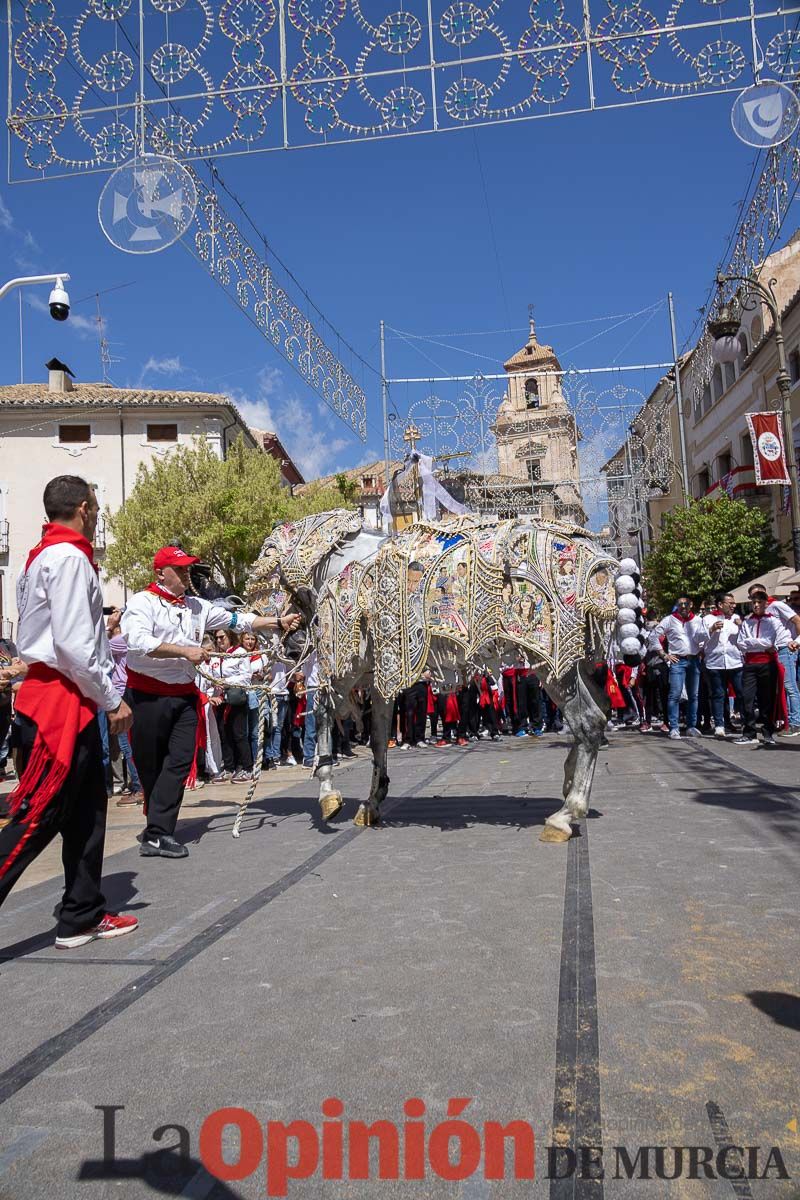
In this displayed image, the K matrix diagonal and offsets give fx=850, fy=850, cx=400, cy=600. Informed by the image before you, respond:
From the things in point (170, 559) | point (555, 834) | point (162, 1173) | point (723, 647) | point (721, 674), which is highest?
point (170, 559)

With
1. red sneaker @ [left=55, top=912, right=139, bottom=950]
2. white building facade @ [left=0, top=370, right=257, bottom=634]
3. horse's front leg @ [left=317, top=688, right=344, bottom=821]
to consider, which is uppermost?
white building facade @ [left=0, top=370, right=257, bottom=634]

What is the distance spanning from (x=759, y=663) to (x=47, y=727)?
10448mm

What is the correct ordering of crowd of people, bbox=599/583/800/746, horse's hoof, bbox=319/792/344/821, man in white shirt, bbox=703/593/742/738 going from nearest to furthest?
horse's hoof, bbox=319/792/344/821, crowd of people, bbox=599/583/800/746, man in white shirt, bbox=703/593/742/738

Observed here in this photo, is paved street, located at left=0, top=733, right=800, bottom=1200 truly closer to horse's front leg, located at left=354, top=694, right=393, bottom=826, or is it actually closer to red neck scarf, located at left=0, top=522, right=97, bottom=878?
horse's front leg, located at left=354, top=694, right=393, bottom=826

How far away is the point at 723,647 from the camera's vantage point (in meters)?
13.1

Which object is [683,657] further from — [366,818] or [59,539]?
[59,539]

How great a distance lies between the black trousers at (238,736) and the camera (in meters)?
11.5

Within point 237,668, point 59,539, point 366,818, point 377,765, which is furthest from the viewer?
point 237,668

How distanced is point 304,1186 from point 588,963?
1662 mm

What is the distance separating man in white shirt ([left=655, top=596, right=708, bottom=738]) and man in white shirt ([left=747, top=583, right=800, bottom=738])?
1386mm

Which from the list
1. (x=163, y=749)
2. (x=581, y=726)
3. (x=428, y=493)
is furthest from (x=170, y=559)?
(x=428, y=493)

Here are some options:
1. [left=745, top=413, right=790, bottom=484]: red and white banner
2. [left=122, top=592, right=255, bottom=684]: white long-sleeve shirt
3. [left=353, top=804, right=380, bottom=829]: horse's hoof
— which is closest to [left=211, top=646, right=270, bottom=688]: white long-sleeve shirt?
[left=353, top=804, right=380, bottom=829]: horse's hoof

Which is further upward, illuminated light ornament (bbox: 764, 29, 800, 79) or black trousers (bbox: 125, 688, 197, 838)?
illuminated light ornament (bbox: 764, 29, 800, 79)

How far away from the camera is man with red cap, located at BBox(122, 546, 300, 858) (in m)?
5.93
